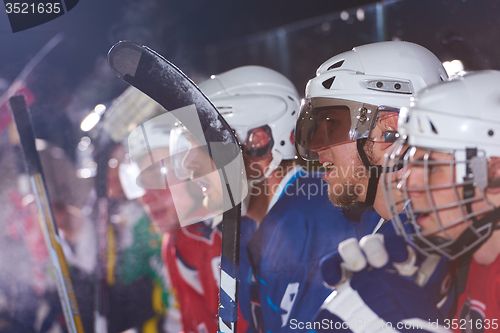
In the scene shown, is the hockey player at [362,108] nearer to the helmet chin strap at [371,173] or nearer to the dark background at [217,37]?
the helmet chin strap at [371,173]

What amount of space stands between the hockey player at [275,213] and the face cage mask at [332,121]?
375mm

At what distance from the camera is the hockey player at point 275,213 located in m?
1.78

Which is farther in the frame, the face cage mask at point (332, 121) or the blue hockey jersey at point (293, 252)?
the blue hockey jersey at point (293, 252)

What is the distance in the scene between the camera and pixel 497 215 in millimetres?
1068

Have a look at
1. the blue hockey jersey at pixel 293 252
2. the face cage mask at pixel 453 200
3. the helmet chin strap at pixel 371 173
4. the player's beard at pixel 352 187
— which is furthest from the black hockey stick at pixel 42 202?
the face cage mask at pixel 453 200

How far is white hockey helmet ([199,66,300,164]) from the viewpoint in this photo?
2.12 meters

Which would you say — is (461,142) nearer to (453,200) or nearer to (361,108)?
(453,200)

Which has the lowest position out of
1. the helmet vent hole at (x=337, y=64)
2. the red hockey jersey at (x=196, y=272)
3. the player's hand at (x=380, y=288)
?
the red hockey jersey at (x=196, y=272)

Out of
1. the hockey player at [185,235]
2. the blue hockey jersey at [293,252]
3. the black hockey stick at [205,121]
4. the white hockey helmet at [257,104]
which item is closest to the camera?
the black hockey stick at [205,121]

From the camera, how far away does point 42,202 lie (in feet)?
6.55

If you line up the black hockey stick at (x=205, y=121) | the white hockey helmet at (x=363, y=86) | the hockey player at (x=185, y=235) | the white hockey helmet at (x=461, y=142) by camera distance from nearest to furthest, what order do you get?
the white hockey helmet at (x=461, y=142) < the black hockey stick at (x=205, y=121) < the white hockey helmet at (x=363, y=86) < the hockey player at (x=185, y=235)

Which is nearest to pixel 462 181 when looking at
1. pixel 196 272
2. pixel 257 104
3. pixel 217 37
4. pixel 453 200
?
pixel 453 200

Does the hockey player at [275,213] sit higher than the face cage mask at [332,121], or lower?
lower

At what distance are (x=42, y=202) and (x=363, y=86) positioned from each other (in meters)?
1.57
